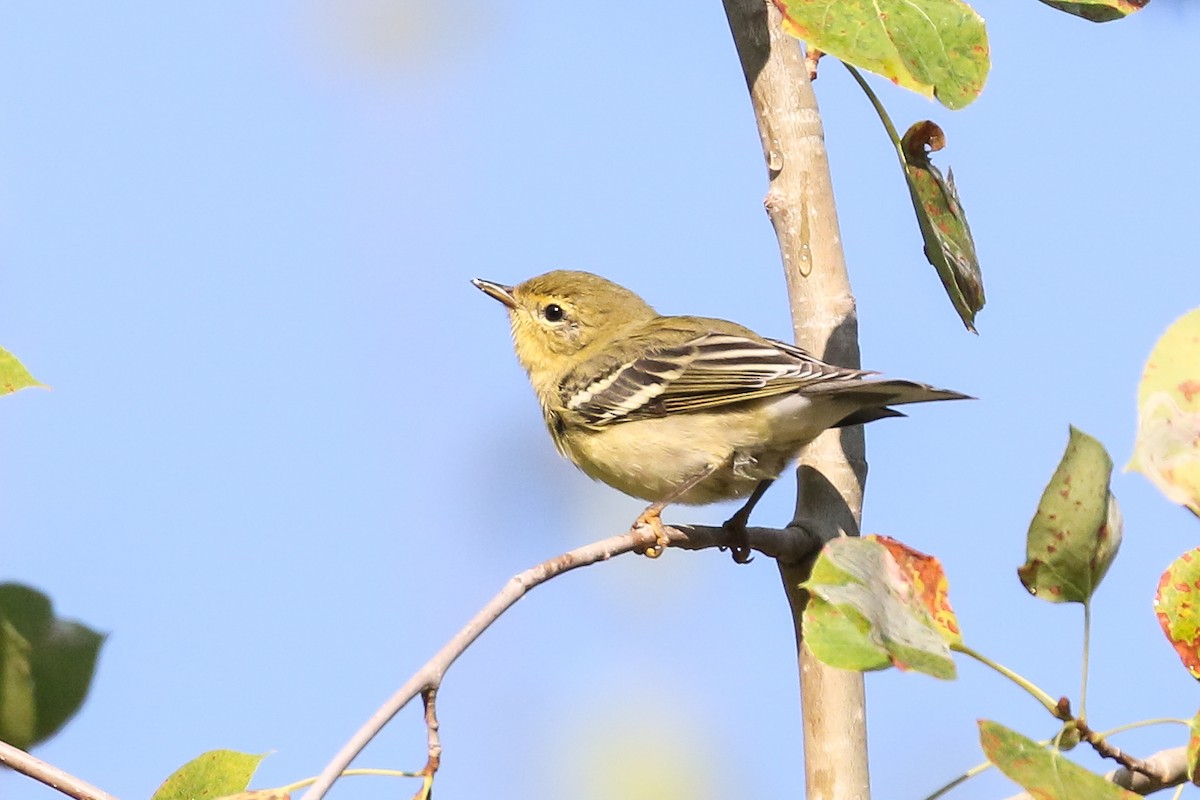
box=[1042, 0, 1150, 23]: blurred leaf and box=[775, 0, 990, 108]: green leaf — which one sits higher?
box=[1042, 0, 1150, 23]: blurred leaf

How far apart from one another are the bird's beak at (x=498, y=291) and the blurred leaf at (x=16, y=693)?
2837 millimetres

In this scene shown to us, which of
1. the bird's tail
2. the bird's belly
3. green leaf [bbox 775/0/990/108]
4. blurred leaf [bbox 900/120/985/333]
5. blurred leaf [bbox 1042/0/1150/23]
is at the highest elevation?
blurred leaf [bbox 1042/0/1150/23]

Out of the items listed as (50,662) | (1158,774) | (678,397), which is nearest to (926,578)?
(1158,774)

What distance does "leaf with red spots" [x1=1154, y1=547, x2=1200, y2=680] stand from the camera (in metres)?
1.54

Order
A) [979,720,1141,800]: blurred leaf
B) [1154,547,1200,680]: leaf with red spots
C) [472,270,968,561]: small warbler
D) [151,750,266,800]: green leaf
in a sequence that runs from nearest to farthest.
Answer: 1. [979,720,1141,800]: blurred leaf
2. [1154,547,1200,680]: leaf with red spots
3. [151,750,266,800]: green leaf
4. [472,270,968,561]: small warbler

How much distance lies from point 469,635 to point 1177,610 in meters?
0.84

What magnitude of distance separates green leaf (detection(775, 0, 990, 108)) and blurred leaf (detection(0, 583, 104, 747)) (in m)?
1.32

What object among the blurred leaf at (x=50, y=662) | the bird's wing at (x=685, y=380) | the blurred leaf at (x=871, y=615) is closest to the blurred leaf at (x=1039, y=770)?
the blurred leaf at (x=871, y=615)

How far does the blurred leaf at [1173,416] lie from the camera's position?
143 centimetres

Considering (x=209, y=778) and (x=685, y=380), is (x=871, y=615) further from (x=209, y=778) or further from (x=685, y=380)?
(x=685, y=380)

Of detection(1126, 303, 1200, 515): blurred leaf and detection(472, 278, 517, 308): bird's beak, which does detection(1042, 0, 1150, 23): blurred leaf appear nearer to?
detection(1126, 303, 1200, 515): blurred leaf

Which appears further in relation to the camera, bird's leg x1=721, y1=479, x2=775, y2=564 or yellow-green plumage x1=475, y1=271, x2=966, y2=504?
yellow-green plumage x1=475, y1=271, x2=966, y2=504

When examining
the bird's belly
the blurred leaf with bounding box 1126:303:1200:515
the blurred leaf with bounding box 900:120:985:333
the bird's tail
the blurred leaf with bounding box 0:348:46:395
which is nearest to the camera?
the blurred leaf with bounding box 1126:303:1200:515

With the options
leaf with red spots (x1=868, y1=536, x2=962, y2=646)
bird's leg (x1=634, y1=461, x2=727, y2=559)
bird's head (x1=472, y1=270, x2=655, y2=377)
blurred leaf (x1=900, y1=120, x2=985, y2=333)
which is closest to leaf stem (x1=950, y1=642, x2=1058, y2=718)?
leaf with red spots (x1=868, y1=536, x2=962, y2=646)
